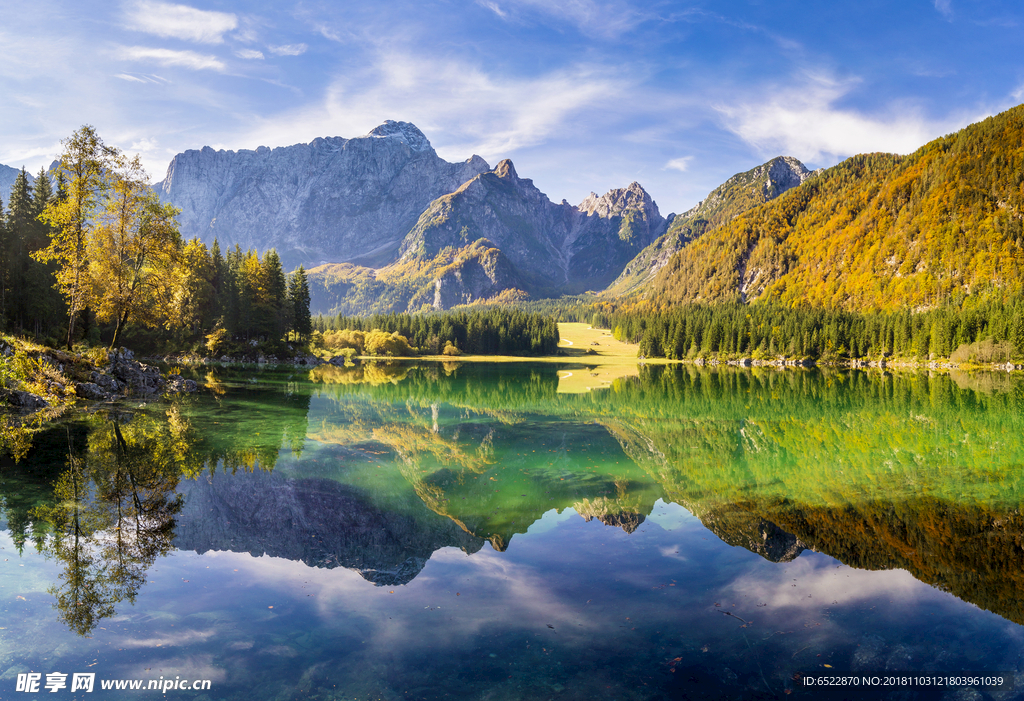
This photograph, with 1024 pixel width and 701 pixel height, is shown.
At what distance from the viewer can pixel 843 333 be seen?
136 meters

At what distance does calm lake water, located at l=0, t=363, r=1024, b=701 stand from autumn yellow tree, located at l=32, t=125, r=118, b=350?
18.6 m

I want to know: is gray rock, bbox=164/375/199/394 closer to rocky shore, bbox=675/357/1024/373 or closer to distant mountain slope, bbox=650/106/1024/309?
rocky shore, bbox=675/357/1024/373

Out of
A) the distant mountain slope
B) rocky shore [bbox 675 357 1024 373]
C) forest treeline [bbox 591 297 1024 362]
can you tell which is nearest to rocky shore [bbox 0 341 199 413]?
rocky shore [bbox 675 357 1024 373]

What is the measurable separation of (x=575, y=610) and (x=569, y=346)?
17904 cm

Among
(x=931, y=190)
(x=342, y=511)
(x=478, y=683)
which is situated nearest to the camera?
(x=478, y=683)

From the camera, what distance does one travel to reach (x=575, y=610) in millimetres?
9938

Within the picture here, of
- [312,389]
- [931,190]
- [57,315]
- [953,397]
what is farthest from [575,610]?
[931,190]

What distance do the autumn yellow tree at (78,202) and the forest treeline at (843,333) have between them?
13472cm

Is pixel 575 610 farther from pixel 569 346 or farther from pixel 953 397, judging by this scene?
pixel 569 346

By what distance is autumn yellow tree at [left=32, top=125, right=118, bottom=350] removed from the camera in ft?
117

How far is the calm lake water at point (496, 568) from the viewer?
7.88 meters

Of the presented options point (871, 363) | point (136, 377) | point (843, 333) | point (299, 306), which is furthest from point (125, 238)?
point (843, 333)

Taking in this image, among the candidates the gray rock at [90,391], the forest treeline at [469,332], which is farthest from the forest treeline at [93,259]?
the forest treeline at [469,332]

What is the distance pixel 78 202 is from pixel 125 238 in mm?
3855
